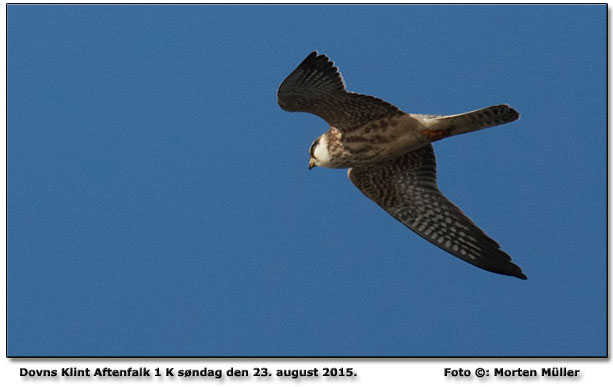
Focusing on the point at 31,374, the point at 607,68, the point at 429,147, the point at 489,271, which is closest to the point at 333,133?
the point at 429,147

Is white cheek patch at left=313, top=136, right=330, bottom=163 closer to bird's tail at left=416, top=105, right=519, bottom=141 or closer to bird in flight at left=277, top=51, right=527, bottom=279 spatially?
bird in flight at left=277, top=51, right=527, bottom=279

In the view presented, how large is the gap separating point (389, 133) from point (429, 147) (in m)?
A: 0.75

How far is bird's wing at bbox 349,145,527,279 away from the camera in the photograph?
7.25m

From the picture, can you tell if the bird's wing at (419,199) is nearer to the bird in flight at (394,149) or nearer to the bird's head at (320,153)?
the bird in flight at (394,149)

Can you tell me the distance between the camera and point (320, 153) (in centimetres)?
716

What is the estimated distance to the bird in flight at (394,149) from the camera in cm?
649

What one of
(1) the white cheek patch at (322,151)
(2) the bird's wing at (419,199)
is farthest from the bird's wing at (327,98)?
(2) the bird's wing at (419,199)

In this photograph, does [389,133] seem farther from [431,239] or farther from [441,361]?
[441,361]

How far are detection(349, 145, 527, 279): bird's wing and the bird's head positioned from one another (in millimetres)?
418

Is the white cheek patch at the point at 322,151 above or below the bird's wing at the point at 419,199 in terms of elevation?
above

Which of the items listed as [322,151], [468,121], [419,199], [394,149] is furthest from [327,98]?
[419,199]

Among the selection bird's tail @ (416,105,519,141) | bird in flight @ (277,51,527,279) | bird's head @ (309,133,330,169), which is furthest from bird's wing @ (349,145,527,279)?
bird's tail @ (416,105,519,141)

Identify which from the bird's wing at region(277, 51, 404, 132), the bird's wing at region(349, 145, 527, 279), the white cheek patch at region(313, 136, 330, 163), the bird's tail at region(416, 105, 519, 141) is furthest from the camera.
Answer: the bird's wing at region(349, 145, 527, 279)

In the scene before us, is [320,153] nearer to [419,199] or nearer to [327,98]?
[327,98]
